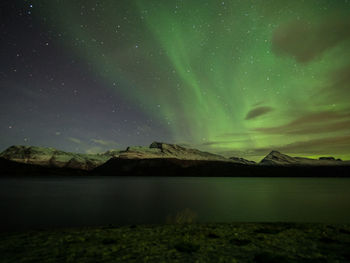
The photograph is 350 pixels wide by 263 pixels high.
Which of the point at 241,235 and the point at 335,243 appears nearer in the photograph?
the point at 335,243

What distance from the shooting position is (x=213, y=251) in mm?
13148

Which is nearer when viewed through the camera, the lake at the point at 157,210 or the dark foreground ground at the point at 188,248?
the dark foreground ground at the point at 188,248

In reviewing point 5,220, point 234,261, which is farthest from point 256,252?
point 5,220

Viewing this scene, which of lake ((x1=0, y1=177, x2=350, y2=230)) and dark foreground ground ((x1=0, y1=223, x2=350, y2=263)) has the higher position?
dark foreground ground ((x1=0, y1=223, x2=350, y2=263))

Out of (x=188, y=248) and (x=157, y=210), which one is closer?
(x=188, y=248)

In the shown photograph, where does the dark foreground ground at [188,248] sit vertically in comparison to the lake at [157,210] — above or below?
above

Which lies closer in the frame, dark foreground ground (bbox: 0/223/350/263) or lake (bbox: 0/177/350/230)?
dark foreground ground (bbox: 0/223/350/263)

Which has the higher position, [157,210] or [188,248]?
[188,248]

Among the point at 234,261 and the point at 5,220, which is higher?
the point at 234,261

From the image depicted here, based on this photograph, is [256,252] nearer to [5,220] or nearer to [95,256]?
[95,256]

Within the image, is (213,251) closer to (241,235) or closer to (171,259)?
(171,259)

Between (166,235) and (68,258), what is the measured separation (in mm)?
8033

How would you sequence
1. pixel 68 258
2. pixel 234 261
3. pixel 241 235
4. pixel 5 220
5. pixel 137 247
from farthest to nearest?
pixel 5 220
pixel 241 235
pixel 137 247
pixel 68 258
pixel 234 261

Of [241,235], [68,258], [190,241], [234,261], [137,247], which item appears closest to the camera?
[234,261]
